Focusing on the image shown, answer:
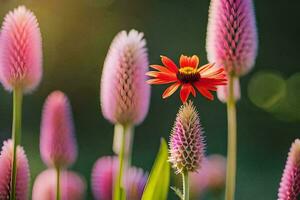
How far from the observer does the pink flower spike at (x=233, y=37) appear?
0.74 m

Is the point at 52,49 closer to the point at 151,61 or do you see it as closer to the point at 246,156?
the point at 151,61

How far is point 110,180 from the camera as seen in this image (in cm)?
76

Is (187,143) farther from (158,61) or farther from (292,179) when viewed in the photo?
(158,61)

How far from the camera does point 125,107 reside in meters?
0.70

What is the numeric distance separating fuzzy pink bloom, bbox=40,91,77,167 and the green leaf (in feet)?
0.36

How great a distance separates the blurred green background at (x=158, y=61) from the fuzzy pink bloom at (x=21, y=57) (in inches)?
29.7

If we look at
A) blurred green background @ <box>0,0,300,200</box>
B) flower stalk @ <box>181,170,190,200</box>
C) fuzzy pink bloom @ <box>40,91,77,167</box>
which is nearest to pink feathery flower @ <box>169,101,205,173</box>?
flower stalk @ <box>181,170,190,200</box>

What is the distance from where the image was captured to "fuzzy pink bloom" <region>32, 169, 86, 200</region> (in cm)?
78

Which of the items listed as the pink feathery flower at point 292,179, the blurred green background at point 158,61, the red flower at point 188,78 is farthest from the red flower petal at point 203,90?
the blurred green background at point 158,61

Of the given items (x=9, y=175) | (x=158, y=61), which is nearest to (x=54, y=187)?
(x=9, y=175)

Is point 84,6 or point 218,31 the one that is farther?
point 84,6

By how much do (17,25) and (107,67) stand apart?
0.33 feet

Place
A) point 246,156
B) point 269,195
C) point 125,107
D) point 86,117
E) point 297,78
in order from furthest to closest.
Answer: point 297,78 → point 86,117 → point 246,156 → point 269,195 → point 125,107

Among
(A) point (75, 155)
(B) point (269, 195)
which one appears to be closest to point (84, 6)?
(B) point (269, 195)
